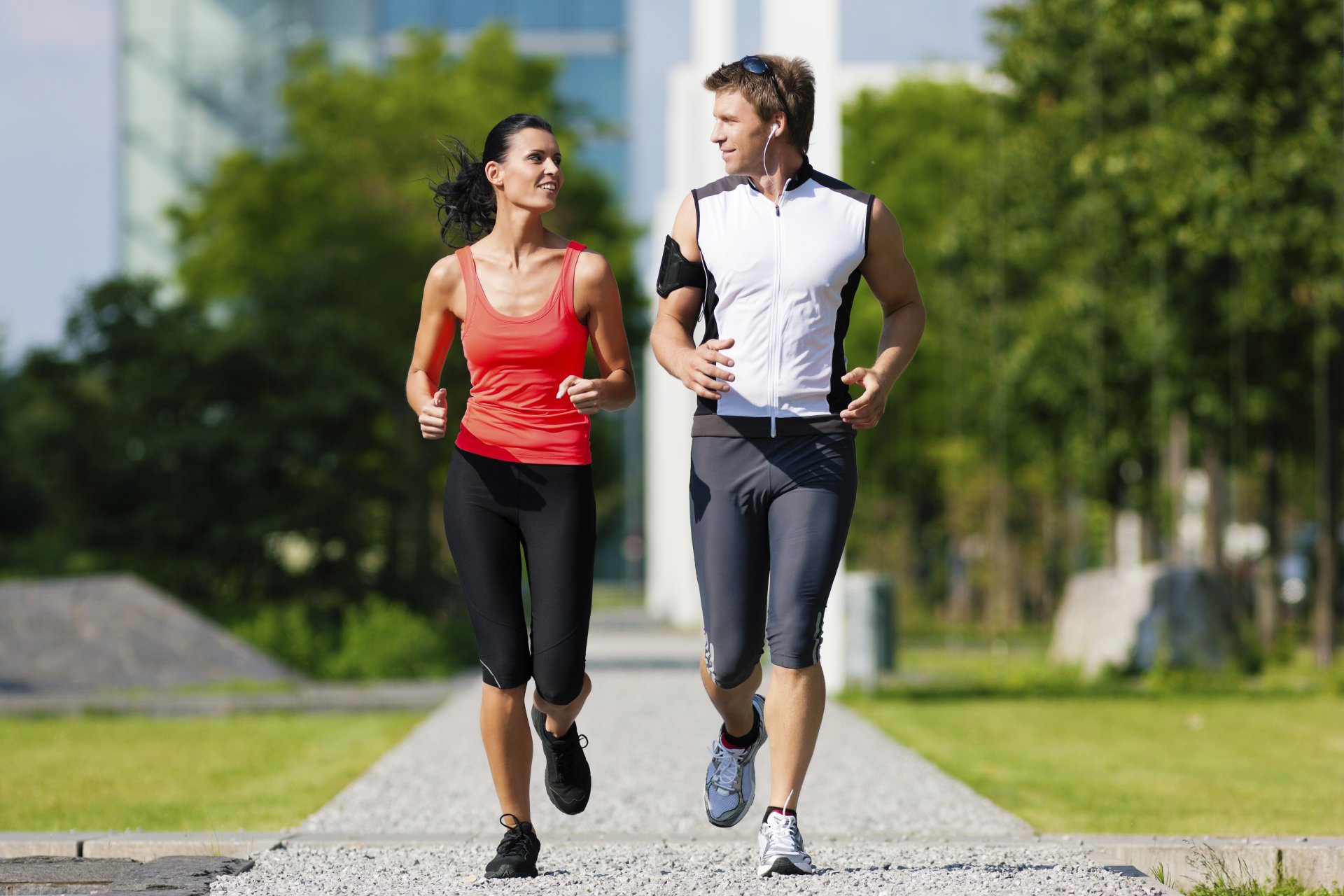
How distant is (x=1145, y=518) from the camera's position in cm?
2906

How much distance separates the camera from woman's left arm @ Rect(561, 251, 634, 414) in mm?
5582

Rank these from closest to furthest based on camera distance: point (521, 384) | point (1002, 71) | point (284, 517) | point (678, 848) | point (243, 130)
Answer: point (521, 384), point (678, 848), point (284, 517), point (1002, 71), point (243, 130)

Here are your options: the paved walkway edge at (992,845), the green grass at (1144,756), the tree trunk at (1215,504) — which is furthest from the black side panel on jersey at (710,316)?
the tree trunk at (1215,504)

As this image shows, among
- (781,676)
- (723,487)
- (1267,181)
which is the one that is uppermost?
(1267,181)

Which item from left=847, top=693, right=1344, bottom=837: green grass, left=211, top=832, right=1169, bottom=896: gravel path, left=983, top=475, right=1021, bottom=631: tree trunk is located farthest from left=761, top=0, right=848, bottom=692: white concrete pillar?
left=983, top=475, right=1021, bottom=631: tree trunk

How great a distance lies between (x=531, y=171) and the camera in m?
5.64

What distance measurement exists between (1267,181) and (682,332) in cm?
1542

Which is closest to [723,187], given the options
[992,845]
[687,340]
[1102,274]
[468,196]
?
[687,340]

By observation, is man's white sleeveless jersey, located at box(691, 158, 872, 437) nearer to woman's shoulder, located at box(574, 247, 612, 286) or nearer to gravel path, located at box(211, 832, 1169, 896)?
woman's shoulder, located at box(574, 247, 612, 286)

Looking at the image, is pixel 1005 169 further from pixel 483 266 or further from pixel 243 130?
pixel 243 130

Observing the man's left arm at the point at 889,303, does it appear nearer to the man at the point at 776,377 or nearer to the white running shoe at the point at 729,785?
the man at the point at 776,377

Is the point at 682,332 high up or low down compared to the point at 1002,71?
down

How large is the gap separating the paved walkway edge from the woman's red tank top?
1.62 metres

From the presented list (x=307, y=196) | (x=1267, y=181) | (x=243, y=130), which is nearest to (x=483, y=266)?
(x=1267, y=181)
